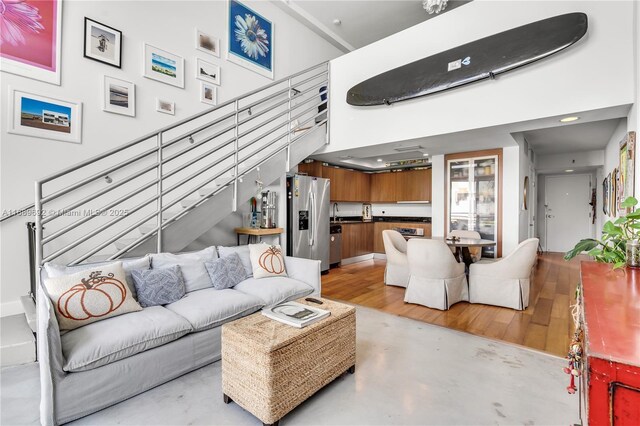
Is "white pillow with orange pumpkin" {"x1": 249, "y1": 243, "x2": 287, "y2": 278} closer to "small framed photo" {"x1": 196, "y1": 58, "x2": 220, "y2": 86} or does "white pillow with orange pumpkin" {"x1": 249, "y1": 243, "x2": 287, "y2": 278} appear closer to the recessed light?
"small framed photo" {"x1": 196, "y1": 58, "x2": 220, "y2": 86}

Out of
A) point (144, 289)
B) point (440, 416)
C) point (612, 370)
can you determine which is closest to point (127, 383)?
point (144, 289)

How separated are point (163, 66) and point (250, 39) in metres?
1.72

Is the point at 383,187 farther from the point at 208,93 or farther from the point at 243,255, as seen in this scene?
the point at 243,255

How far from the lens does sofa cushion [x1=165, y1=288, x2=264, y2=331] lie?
231cm

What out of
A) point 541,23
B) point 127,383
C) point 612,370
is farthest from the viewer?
point 541,23

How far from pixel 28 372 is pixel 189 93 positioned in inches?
139

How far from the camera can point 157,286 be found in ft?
8.23

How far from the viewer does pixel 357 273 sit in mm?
5766

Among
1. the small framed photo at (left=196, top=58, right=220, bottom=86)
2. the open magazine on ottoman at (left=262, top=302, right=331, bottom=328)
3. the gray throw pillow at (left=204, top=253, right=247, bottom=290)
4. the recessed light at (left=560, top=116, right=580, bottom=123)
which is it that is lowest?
the open magazine on ottoman at (left=262, top=302, right=331, bottom=328)

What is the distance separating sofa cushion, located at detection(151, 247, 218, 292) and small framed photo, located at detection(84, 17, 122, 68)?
242cm

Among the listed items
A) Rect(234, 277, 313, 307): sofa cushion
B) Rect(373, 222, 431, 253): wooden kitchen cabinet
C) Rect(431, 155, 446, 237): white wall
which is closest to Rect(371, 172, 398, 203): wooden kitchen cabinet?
Rect(373, 222, 431, 253): wooden kitchen cabinet

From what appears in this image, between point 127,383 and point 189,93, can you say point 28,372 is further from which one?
point 189,93

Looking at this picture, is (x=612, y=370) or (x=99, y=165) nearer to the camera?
(x=612, y=370)

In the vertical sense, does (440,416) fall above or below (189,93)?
below
